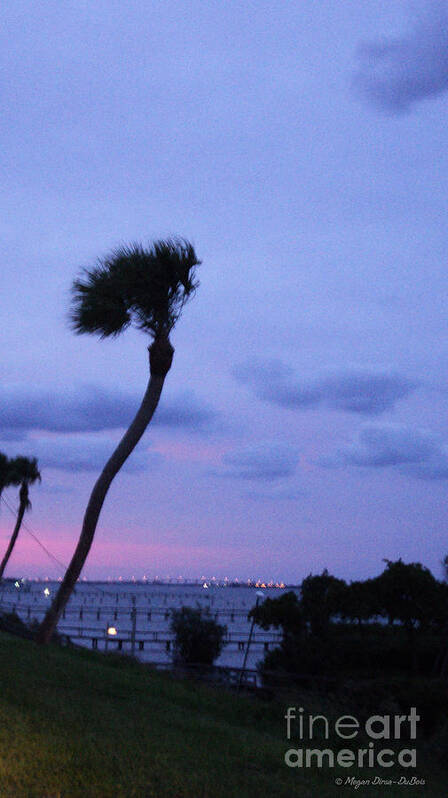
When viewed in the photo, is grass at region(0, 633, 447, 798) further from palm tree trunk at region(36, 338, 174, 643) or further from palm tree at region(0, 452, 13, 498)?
palm tree at region(0, 452, 13, 498)

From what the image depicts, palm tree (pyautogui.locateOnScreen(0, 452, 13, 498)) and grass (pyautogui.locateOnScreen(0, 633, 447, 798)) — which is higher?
palm tree (pyautogui.locateOnScreen(0, 452, 13, 498))

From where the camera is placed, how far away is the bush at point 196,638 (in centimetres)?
5216

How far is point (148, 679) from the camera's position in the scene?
57.2 feet

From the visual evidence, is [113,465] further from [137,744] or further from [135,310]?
[137,744]

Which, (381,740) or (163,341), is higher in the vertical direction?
(163,341)

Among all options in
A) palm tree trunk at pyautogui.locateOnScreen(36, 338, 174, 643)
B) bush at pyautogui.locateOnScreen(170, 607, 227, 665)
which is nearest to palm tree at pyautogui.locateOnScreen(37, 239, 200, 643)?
palm tree trunk at pyautogui.locateOnScreen(36, 338, 174, 643)

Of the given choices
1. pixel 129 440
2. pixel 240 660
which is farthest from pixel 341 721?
pixel 240 660

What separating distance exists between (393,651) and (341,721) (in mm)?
28853

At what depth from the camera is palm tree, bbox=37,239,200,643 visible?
18.0 m

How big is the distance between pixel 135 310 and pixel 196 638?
38031mm

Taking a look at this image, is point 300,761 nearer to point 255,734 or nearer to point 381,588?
point 255,734

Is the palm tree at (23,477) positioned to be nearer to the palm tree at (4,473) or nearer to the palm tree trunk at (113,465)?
the palm tree at (4,473)

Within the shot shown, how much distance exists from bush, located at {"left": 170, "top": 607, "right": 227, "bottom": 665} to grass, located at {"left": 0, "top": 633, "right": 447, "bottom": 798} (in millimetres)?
37580

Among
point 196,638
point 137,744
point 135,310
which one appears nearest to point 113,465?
point 135,310
